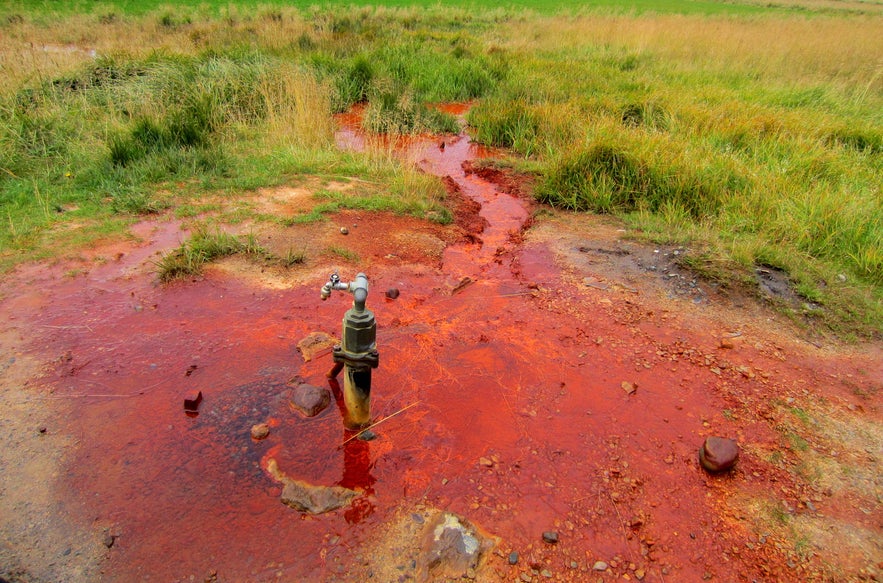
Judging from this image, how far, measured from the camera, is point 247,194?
5137 mm

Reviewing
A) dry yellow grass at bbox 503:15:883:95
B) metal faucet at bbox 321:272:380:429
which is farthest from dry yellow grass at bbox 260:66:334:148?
dry yellow grass at bbox 503:15:883:95

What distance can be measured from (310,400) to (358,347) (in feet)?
2.21

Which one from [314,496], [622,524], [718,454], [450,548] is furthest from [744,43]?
[314,496]

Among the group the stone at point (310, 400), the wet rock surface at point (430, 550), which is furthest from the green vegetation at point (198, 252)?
the wet rock surface at point (430, 550)

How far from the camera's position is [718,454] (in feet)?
8.20

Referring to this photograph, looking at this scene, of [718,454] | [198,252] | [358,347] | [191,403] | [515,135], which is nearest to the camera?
[358,347]

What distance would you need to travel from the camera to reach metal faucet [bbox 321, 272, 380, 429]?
2.17 meters

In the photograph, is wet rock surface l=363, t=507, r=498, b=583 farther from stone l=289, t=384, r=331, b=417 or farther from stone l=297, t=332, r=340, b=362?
stone l=297, t=332, r=340, b=362

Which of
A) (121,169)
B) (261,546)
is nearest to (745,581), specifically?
(261,546)

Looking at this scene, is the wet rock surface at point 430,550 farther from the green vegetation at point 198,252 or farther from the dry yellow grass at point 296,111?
the dry yellow grass at point 296,111

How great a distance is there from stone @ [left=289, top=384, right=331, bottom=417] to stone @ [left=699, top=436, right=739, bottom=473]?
75.3 inches

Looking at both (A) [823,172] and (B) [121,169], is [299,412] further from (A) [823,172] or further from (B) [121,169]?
(A) [823,172]

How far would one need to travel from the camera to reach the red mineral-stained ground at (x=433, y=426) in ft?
6.93

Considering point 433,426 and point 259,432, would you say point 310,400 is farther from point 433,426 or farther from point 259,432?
point 433,426
